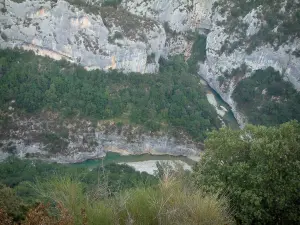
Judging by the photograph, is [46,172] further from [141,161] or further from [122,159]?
[141,161]

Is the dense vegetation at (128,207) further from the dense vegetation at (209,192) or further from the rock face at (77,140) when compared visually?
the rock face at (77,140)

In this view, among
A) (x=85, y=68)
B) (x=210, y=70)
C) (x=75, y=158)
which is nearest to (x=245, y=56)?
(x=210, y=70)

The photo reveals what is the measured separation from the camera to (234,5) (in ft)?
133

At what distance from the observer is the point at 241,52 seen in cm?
3853

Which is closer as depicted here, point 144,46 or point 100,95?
point 100,95

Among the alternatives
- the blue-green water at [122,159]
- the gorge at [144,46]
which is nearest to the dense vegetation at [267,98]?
the gorge at [144,46]

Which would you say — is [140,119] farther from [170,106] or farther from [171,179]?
[171,179]


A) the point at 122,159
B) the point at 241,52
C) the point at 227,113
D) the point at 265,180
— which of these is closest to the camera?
the point at 265,180

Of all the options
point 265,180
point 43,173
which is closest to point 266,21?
point 43,173

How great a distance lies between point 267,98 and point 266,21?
776cm

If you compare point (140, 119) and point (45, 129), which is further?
point (140, 119)

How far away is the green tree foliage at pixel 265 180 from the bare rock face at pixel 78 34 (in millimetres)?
22914

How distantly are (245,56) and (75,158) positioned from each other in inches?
774

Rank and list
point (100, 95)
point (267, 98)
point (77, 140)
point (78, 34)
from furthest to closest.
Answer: point (267, 98), point (78, 34), point (100, 95), point (77, 140)
